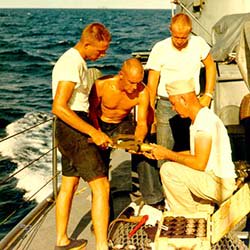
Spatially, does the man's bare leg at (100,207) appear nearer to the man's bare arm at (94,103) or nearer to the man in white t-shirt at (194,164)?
the man in white t-shirt at (194,164)

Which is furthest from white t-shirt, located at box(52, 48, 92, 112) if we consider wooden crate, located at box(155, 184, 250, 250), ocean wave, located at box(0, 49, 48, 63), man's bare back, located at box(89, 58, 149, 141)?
ocean wave, located at box(0, 49, 48, 63)

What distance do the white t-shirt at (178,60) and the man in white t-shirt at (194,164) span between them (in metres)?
0.97

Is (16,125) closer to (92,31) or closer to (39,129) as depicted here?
(39,129)

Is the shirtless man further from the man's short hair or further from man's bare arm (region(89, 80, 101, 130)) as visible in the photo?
Result: the man's short hair

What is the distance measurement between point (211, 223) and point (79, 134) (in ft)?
4.25

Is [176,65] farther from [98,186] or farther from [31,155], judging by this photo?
[31,155]

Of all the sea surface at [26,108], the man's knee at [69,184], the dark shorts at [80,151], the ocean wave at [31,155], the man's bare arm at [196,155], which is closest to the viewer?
the man's bare arm at [196,155]

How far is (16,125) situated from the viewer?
21.2 metres

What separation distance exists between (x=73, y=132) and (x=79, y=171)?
1.14 feet

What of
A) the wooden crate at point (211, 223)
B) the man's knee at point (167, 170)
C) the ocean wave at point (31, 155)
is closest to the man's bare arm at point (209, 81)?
the man's knee at point (167, 170)

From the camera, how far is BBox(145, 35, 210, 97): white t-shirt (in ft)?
19.6

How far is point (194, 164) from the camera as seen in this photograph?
4.95 meters

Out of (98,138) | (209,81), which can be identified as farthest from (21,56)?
(98,138)

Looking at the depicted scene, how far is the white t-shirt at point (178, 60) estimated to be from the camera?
596cm
